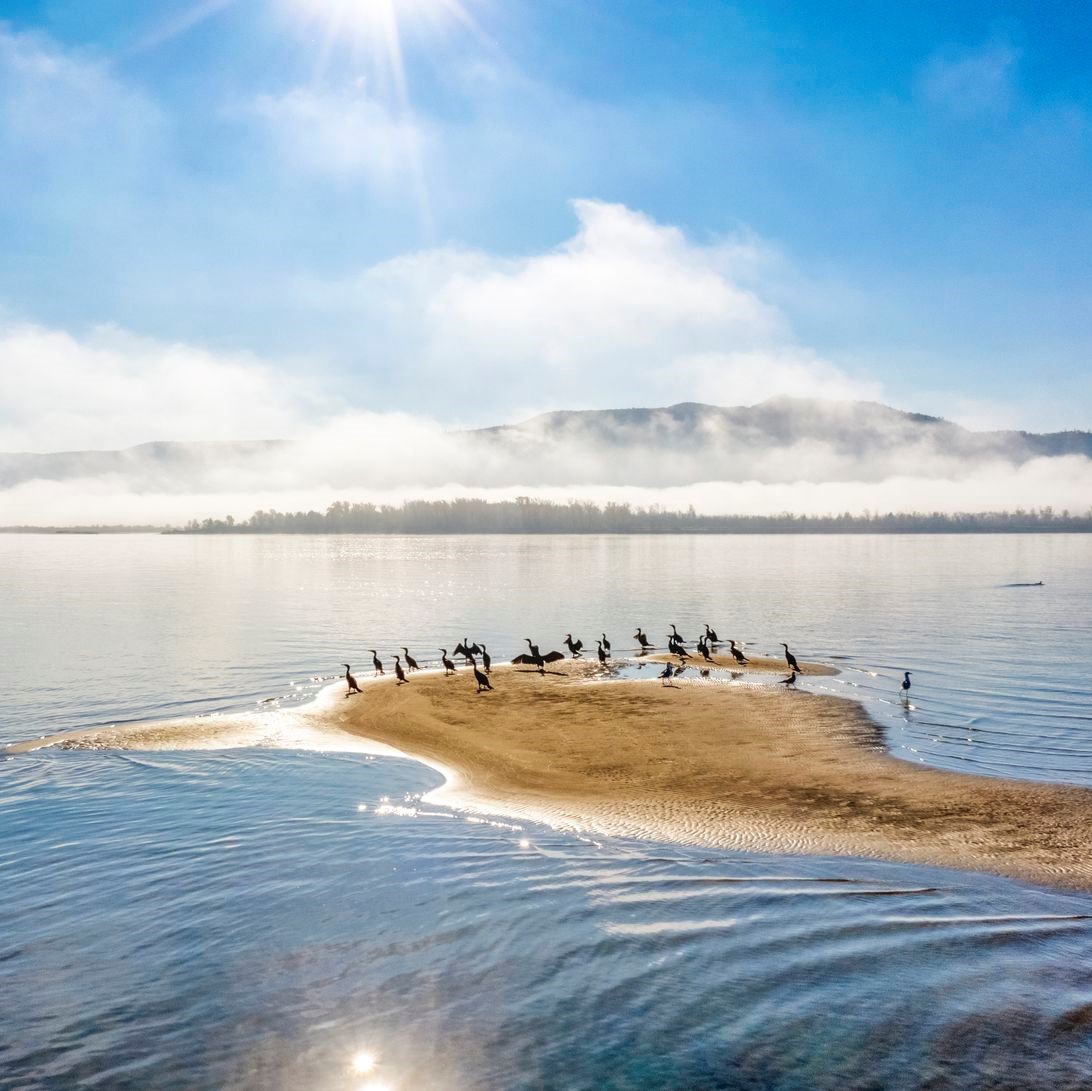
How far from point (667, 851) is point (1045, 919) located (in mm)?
6143

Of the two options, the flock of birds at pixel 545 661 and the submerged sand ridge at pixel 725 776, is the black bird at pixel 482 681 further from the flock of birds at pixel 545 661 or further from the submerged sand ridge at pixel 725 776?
the submerged sand ridge at pixel 725 776

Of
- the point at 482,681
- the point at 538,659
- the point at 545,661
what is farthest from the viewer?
the point at 545,661

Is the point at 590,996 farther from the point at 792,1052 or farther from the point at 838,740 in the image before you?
the point at 838,740

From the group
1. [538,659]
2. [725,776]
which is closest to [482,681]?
[538,659]

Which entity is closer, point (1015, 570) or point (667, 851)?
point (667, 851)

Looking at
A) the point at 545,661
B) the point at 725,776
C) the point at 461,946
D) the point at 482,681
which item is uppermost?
the point at 482,681

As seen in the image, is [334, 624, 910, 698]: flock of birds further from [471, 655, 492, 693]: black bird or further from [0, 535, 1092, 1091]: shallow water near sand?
[0, 535, 1092, 1091]: shallow water near sand

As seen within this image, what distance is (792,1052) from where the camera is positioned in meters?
9.24

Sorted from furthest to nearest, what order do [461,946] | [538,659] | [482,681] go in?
1. [538,659]
2. [482,681]
3. [461,946]

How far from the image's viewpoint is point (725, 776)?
21297 mm

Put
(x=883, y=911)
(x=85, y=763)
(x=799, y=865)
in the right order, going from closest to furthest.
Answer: (x=883, y=911) → (x=799, y=865) → (x=85, y=763)

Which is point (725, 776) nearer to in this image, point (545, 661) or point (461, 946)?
point (461, 946)

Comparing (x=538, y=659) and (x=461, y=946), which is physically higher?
(x=538, y=659)

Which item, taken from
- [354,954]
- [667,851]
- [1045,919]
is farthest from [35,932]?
[1045,919]
